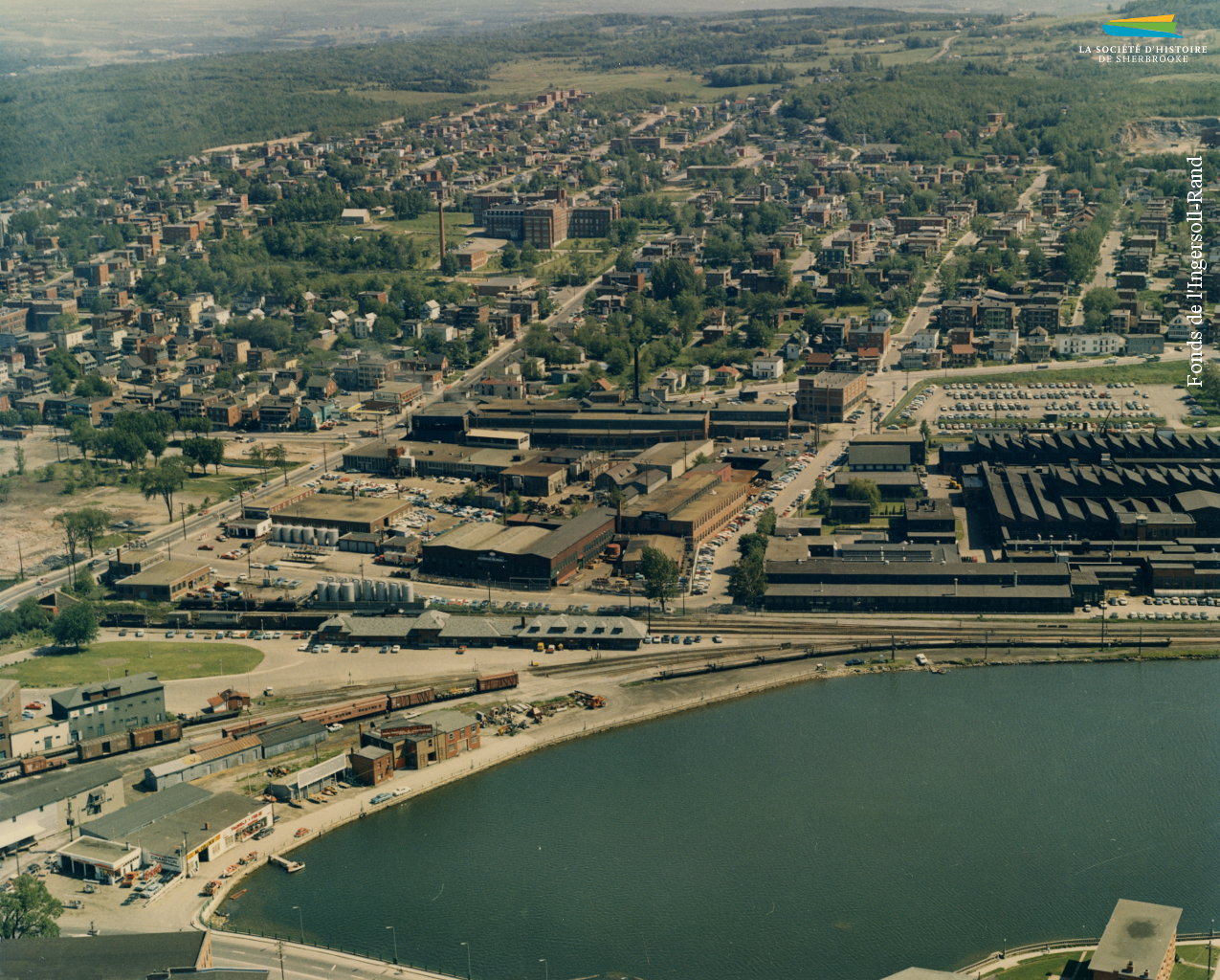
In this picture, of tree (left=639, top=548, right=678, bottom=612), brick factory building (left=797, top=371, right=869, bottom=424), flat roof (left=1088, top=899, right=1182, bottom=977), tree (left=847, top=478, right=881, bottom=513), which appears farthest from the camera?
brick factory building (left=797, top=371, right=869, bottom=424)

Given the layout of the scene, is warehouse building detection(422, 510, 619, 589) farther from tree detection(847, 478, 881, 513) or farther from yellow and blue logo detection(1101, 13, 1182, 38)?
yellow and blue logo detection(1101, 13, 1182, 38)

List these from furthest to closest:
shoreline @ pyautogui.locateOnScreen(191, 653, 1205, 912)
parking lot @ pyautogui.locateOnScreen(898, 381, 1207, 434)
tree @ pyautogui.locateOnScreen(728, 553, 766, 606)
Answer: parking lot @ pyautogui.locateOnScreen(898, 381, 1207, 434) < tree @ pyautogui.locateOnScreen(728, 553, 766, 606) < shoreline @ pyautogui.locateOnScreen(191, 653, 1205, 912)

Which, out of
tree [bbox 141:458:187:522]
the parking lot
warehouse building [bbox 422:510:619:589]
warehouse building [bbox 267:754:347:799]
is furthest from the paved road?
warehouse building [bbox 267:754:347:799]

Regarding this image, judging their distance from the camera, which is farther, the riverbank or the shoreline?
the shoreline

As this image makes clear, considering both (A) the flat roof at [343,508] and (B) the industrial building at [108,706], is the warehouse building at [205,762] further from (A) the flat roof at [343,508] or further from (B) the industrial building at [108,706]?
(A) the flat roof at [343,508]

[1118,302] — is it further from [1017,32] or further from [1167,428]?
[1017,32]

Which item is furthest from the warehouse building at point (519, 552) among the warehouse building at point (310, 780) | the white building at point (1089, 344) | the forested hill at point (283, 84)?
the forested hill at point (283, 84)
